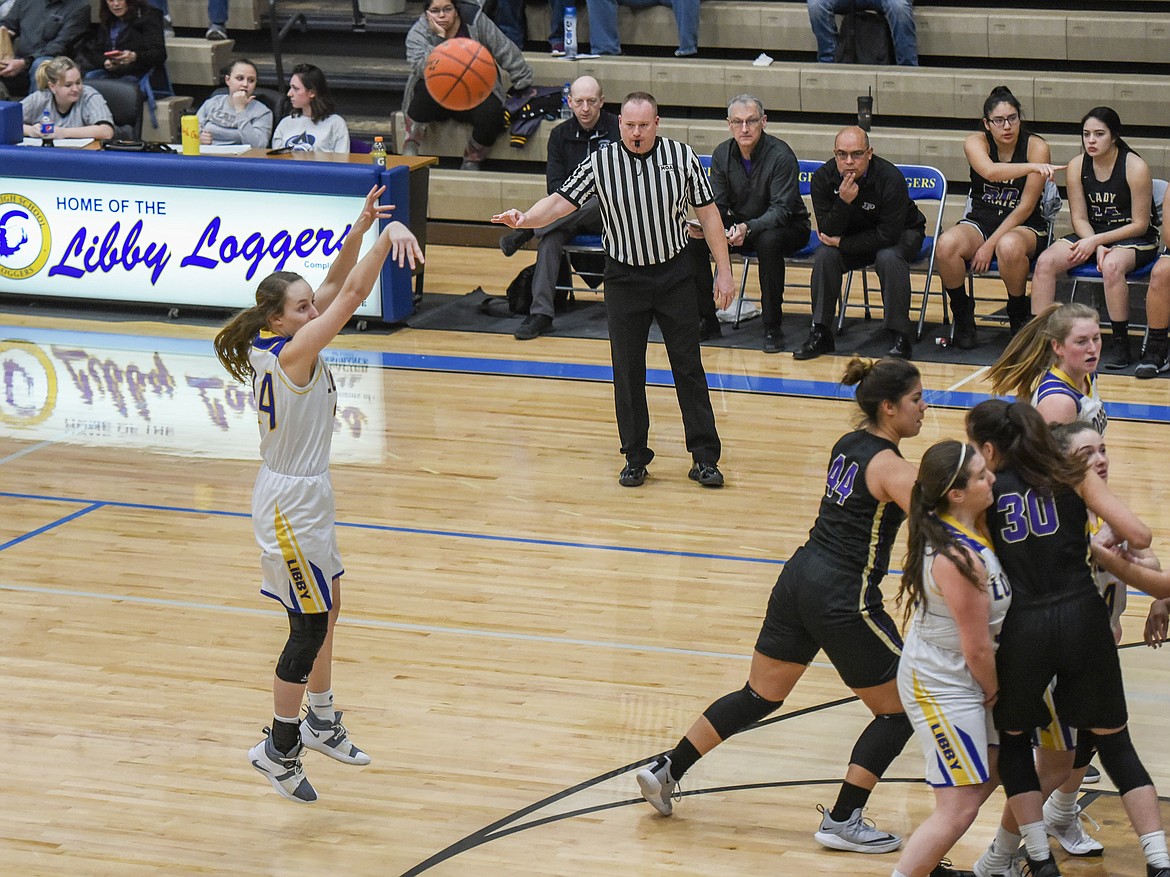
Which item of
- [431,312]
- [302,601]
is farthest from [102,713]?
[431,312]

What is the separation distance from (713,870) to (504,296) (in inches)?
318

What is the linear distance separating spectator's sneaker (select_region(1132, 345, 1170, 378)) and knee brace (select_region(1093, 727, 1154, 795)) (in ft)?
20.6

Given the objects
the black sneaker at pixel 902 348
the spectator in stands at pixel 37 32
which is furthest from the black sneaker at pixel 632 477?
the spectator in stands at pixel 37 32

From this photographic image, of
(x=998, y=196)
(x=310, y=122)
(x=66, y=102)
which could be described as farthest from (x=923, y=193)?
(x=66, y=102)

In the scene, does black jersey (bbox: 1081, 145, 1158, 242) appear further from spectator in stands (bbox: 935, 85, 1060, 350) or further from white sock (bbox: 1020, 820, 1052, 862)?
white sock (bbox: 1020, 820, 1052, 862)

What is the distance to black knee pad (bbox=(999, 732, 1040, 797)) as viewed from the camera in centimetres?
415

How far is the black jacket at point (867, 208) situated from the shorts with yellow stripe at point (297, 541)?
630 cm

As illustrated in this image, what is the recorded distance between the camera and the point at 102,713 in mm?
5699

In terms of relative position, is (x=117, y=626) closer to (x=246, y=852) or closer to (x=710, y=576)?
(x=246, y=852)

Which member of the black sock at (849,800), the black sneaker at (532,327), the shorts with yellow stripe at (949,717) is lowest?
the black sock at (849,800)

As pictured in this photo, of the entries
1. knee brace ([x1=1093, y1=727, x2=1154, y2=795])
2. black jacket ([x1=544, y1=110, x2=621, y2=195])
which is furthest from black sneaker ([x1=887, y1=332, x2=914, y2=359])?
knee brace ([x1=1093, y1=727, x2=1154, y2=795])

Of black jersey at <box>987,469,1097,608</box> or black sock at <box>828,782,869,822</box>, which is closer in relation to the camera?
black jersey at <box>987,469,1097,608</box>

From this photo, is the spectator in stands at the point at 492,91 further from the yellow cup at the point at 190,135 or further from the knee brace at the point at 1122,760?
the knee brace at the point at 1122,760

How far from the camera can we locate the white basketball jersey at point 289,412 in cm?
485
